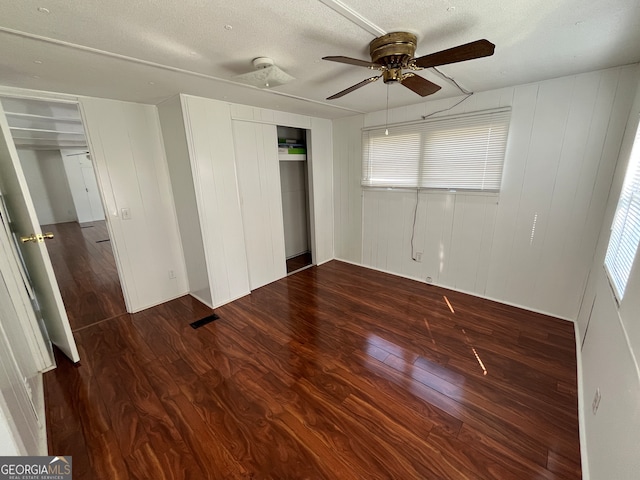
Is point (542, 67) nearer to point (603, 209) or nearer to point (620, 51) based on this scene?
point (620, 51)

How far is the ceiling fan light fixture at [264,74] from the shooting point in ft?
Result: 5.81

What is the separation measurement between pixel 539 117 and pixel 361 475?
10.9ft

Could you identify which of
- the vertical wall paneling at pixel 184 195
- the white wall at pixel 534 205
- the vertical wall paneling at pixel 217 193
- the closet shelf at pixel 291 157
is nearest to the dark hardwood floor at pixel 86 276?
the vertical wall paneling at pixel 184 195

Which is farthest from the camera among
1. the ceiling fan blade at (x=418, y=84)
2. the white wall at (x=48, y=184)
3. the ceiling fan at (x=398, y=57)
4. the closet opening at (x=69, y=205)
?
the white wall at (x=48, y=184)

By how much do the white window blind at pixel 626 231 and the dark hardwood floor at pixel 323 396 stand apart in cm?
91

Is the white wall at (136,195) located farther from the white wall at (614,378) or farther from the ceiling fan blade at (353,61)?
the white wall at (614,378)

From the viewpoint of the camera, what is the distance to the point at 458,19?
4.55 feet

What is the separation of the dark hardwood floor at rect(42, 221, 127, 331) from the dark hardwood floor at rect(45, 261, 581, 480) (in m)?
0.39

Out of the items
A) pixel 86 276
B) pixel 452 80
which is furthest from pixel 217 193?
pixel 86 276

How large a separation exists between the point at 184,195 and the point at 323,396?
252 centimetres

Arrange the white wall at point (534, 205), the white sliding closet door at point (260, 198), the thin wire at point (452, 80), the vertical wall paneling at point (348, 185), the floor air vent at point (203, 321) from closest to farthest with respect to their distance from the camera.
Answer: the thin wire at point (452, 80), the white wall at point (534, 205), the floor air vent at point (203, 321), the white sliding closet door at point (260, 198), the vertical wall paneling at point (348, 185)

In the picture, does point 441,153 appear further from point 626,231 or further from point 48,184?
point 48,184

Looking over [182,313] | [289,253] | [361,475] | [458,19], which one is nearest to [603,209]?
[458,19]

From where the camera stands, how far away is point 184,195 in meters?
2.94
